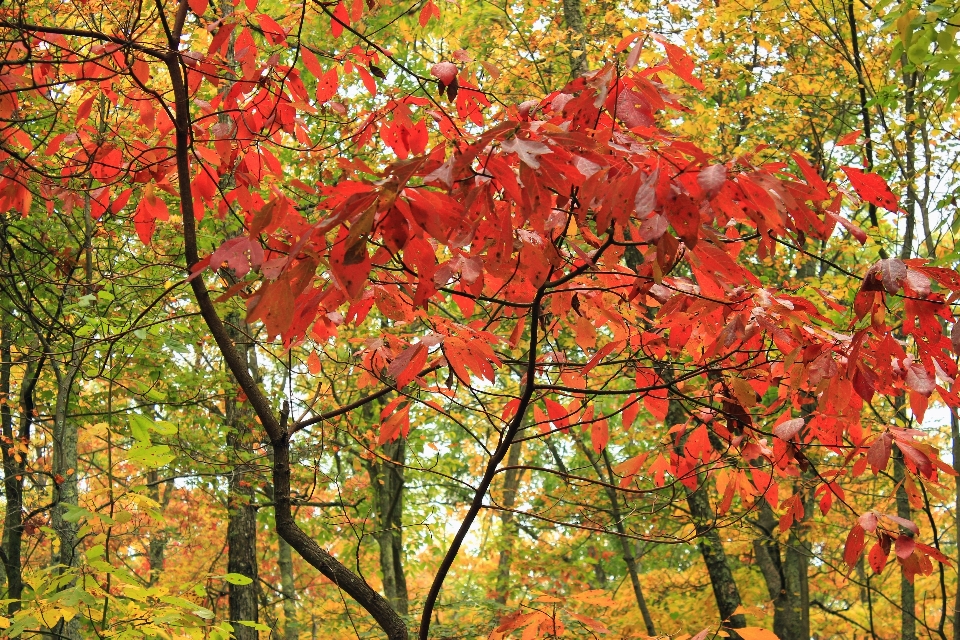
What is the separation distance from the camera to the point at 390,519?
9.16 m

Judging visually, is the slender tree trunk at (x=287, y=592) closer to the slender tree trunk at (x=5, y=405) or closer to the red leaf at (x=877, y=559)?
the slender tree trunk at (x=5, y=405)

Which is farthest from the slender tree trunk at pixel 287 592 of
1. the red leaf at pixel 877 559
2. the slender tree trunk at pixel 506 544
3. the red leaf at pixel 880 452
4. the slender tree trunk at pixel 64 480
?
the red leaf at pixel 880 452

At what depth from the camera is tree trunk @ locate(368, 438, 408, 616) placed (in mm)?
8844

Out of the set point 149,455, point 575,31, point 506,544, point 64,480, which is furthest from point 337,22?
point 506,544

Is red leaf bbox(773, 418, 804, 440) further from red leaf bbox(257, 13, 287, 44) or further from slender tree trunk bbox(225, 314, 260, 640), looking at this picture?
slender tree trunk bbox(225, 314, 260, 640)

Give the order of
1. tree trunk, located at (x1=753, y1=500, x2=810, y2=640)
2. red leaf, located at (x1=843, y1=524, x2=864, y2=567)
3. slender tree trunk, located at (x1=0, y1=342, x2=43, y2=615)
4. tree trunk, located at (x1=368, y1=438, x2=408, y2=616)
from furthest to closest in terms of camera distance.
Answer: tree trunk, located at (x1=368, y1=438, x2=408, y2=616) < tree trunk, located at (x1=753, y1=500, x2=810, y2=640) < slender tree trunk, located at (x1=0, y1=342, x2=43, y2=615) < red leaf, located at (x1=843, y1=524, x2=864, y2=567)

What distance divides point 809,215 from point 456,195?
0.83m

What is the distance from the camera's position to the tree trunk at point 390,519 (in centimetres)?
884

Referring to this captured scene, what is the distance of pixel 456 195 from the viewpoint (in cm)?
166

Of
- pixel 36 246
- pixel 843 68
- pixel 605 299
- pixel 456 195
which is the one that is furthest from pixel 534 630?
pixel 843 68

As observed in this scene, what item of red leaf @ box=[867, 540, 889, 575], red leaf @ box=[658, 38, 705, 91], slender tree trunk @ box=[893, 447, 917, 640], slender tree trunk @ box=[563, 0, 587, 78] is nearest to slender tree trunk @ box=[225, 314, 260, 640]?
slender tree trunk @ box=[563, 0, 587, 78]

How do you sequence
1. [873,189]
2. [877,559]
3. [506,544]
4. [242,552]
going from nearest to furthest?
1. [873,189]
2. [877,559]
3. [242,552]
4. [506,544]

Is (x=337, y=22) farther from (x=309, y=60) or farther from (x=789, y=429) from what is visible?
(x=789, y=429)

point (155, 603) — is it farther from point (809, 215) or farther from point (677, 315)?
point (809, 215)
